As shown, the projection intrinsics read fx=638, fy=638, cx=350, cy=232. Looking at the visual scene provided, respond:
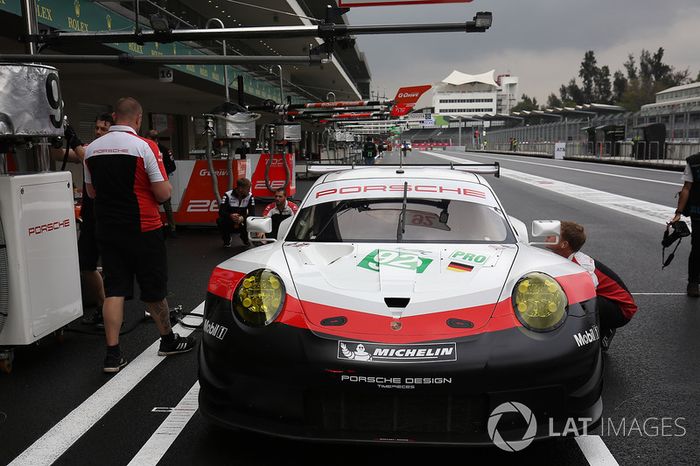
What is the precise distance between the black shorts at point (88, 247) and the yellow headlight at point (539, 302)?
3.56 meters

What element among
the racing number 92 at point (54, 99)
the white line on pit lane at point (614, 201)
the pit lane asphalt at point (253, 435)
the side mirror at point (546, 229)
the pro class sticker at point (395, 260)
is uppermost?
the racing number 92 at point (54, 99)

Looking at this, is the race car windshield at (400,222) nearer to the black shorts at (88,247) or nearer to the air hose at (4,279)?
the air hose at (4,279)

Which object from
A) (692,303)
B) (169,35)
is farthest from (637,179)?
(169,35)

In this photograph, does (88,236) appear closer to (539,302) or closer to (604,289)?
(539,302)

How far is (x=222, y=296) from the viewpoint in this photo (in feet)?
9.64

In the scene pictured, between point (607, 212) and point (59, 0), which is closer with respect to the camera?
point (59, 0)

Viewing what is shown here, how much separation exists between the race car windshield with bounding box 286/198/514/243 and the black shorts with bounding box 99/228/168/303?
0.95 m

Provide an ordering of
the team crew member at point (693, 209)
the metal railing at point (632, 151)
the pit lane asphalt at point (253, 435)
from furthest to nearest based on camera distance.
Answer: the metal railing at point (632, 151) → the team crew member at point (693, 209) → the pit lane asphalt at point (253, 435)

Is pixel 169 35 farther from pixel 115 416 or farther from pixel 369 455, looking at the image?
pixel 369 455

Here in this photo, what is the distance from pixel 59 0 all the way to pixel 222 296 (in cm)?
890

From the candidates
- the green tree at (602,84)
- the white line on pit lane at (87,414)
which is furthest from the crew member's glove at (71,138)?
the green tree at (602,84)

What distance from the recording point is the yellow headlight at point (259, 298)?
9.06 ft

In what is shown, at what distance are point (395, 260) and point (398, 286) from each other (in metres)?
0.36

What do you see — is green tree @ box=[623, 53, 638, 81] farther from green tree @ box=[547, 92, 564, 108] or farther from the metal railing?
the metal railing
